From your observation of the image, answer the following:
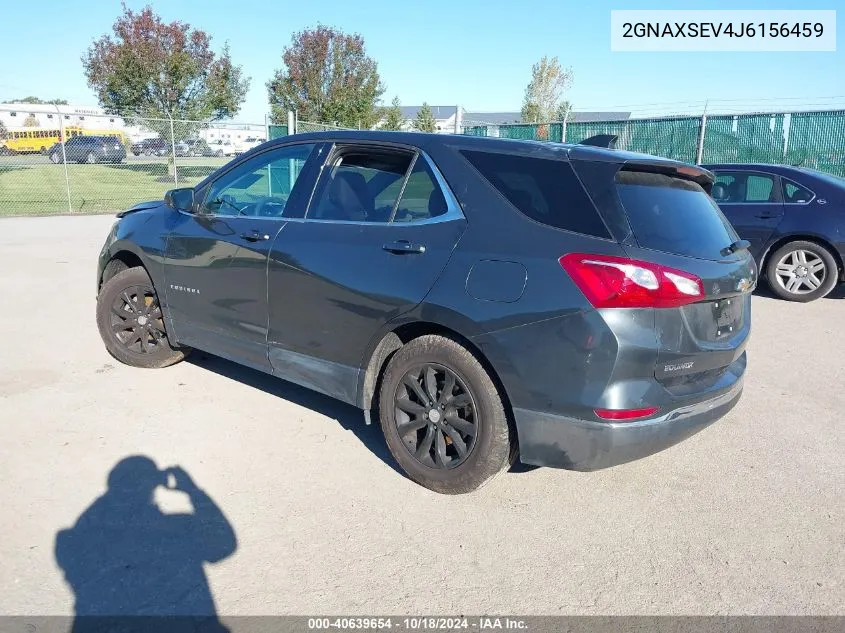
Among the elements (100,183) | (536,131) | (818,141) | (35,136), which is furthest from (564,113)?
(35,136)

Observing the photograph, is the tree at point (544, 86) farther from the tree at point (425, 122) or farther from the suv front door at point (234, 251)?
the suv front door at point (234, 251)

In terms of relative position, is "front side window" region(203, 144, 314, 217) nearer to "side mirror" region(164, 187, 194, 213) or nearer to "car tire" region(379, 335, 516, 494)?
"side mirror" region(164, 187, 194, 213)

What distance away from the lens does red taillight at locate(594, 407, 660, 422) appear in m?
2.85

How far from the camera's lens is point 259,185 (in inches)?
180

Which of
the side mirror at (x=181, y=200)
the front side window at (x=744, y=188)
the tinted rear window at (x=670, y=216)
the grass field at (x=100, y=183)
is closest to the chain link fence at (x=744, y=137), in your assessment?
the front side window at (x=744, y=188)

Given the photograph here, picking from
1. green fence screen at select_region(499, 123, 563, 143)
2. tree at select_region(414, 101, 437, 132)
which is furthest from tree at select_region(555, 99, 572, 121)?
tree at select_region(414, 101, 437, 132)

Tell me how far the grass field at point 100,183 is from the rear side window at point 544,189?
1756cm

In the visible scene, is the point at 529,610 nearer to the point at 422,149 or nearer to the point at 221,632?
the point at 221,632

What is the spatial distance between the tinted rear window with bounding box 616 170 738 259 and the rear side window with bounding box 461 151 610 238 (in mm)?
190

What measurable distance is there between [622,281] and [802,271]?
6.53m

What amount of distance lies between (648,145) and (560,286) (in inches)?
569

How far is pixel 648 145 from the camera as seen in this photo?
52.2 ft

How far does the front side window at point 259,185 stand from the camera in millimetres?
4156

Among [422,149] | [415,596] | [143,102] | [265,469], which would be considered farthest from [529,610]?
[143,102]
